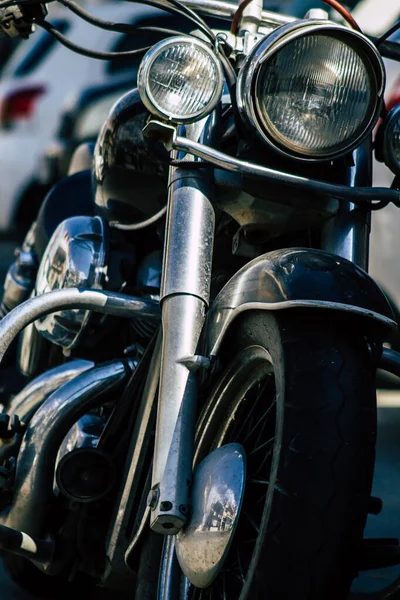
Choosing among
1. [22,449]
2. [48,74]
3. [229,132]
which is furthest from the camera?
[48,74]

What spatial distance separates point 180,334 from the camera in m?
2.27

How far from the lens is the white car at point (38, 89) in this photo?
8.88 metres

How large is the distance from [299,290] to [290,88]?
0.52 m

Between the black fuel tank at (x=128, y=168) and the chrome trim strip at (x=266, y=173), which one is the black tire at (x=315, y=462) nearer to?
the chrome trim strip at (x=266, y=173)

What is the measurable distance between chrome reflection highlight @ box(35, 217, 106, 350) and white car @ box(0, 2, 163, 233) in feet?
19.3

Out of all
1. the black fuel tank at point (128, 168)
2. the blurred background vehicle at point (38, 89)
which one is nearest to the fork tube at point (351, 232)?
the black fuel tank at point (128, 168)

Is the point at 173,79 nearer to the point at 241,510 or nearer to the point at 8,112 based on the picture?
the point at 241,510

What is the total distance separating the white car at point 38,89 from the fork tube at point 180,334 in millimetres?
6604

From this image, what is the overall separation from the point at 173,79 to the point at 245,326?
58 centimetres

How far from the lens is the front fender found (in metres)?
2.01

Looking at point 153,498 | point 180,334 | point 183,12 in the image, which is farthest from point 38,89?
point 153,498

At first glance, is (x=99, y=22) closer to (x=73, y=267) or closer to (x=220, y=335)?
(x=73, y=267)

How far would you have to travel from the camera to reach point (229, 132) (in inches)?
99.0

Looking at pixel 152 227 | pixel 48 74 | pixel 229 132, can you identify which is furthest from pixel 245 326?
pixel 48 74
